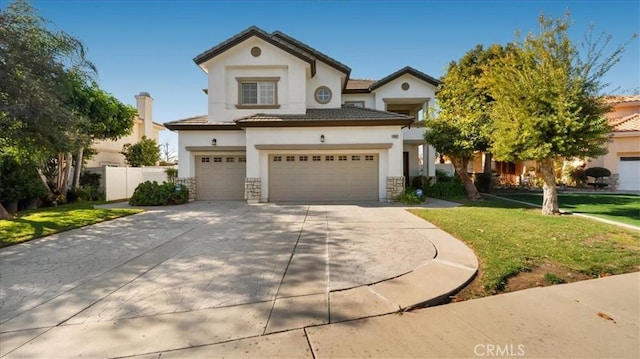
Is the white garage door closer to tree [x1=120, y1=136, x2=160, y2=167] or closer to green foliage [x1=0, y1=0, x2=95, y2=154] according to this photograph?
green foliage [x1=0, y1=0, x2=95, y2=154]

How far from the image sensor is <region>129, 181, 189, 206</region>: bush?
12.6m

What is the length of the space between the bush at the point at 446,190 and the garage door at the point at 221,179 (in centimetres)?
1011

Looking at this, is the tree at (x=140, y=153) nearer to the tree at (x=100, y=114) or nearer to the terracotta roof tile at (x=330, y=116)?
the tree at (x=100, y=114)

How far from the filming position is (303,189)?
1377cm

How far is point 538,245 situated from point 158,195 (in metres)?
13.2

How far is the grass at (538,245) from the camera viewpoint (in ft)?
15.0

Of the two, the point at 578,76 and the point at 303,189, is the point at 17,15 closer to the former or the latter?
the point at 303,189


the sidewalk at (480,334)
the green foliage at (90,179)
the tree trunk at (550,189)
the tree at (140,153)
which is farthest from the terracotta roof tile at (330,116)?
the tree at (140,153)

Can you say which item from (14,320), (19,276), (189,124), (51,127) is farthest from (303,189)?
(14,320)

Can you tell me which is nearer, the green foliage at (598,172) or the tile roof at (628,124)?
the tile roof at (628,124)

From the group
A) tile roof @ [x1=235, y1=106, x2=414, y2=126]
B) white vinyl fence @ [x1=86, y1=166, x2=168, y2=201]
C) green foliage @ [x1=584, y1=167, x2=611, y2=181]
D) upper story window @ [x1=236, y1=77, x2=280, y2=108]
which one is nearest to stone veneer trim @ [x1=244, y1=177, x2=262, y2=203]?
tile roof @ [x1=235, y1=106, x2=414, y2=126]

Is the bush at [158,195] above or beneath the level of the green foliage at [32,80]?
beneath

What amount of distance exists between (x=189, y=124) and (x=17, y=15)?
662 cm

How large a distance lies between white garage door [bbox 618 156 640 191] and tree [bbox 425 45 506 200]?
39.4 ft
